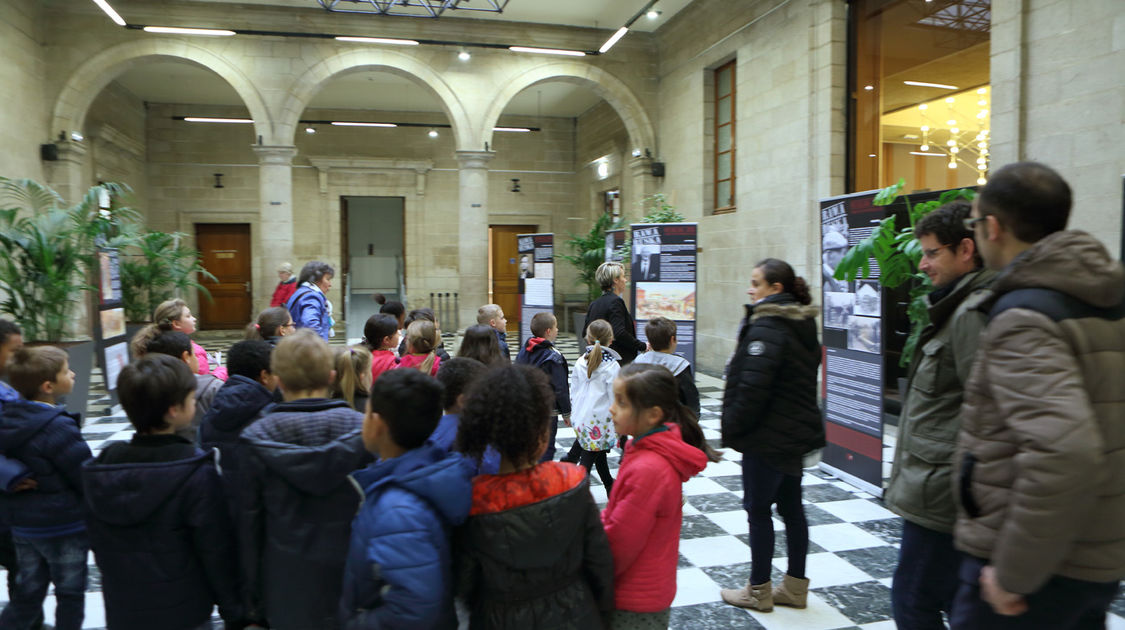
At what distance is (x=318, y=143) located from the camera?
1444 centimetres

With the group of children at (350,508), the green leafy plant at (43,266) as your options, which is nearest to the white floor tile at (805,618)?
the group of children at (350,508)

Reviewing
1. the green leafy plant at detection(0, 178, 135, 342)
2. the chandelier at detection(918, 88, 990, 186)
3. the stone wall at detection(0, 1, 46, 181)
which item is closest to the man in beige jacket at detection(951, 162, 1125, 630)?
the chandelier at detection(918, 88, 990, 186)

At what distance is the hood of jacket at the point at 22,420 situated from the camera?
210 centimetres

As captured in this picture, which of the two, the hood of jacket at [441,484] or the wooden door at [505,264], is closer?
the hood of jacket at [441,484]

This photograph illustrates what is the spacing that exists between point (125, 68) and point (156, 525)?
10108 mm

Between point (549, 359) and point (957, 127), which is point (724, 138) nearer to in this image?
point (957, 127)

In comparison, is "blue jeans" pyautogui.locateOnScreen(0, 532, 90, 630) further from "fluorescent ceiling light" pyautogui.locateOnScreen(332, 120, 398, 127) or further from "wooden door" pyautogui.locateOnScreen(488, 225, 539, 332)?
"wooden door" pyautogui.locateOnScreen(488, 225, 539, 332)

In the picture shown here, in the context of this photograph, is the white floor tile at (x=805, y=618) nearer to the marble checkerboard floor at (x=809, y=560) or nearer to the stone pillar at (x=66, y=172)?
the marble checkerboard floor at (x=809, y=560)

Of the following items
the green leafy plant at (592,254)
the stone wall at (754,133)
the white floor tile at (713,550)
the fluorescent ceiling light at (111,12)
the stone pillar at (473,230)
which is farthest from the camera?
the green leafy plant at (592,254)

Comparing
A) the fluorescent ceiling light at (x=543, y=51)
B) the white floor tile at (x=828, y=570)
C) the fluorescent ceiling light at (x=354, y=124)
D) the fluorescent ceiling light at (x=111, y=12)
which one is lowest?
the white floor tile at (x=828, y=570)

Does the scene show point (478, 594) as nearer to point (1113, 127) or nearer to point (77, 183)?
point (1113, 127)

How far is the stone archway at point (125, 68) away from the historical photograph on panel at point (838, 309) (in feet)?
27.2

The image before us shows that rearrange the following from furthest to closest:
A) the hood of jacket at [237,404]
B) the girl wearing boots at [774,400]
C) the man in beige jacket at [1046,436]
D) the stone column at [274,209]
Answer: the stone column at [274,209] < the girl wearing boots at [774,400] < the hood of jacket at [237,404] < the man in beige jacket at [1046,436]

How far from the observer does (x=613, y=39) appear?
9.61 meters
